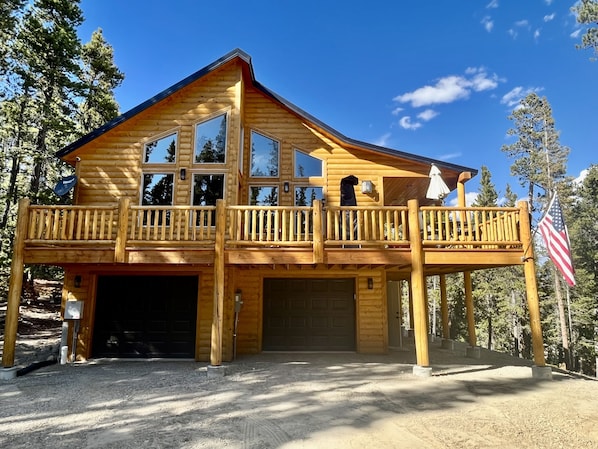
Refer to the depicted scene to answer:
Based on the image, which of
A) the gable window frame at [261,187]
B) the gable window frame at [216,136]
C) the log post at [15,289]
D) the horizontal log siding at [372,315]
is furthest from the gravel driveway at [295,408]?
the gable window frame at [216,136]

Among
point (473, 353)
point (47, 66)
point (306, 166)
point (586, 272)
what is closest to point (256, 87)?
point (306, 166)

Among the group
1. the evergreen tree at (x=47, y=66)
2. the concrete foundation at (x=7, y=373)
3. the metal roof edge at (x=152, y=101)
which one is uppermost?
Result: the evergreen tree at (x=47, y=66)

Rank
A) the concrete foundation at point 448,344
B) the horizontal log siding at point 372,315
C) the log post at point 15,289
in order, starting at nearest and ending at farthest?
the log post at point 15,289 < the horizontal log siding at point 372,315 < the concrete foundation at point 448,344

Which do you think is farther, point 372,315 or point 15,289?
point 372,315

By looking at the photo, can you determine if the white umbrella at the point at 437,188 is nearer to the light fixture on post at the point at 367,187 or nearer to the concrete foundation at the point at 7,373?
the light fixture on post at the point at 367,187

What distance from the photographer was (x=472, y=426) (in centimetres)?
451

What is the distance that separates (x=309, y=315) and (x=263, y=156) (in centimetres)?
481

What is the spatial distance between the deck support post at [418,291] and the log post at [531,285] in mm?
2064

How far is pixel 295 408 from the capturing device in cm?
519

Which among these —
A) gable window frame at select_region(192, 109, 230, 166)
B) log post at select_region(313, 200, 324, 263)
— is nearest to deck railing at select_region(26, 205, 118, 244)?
gable window frame at select_region(192, 109, 230, 166)

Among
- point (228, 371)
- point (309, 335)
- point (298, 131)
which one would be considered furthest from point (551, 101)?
point (228, 371)

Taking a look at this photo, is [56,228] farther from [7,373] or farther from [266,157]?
[266,157]

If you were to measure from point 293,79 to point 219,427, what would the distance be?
37.4 meters

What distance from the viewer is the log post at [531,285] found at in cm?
737
